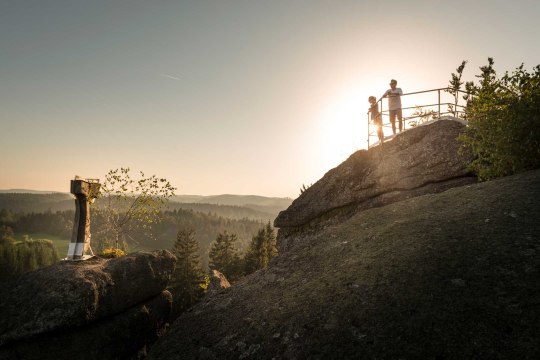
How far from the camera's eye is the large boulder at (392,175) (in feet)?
42.5

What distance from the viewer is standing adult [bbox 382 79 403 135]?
644 inches

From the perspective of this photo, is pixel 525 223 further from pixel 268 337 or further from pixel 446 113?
pixel 446 113

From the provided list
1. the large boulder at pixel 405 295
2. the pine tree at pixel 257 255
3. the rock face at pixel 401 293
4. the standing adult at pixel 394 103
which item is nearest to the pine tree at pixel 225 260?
the pine tree at pixel 257 255

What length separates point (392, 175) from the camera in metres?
14.1

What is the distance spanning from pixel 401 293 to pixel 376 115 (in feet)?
44.5

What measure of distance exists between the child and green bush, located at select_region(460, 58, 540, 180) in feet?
20.2

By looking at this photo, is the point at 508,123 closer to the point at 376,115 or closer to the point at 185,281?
the point at 376,115

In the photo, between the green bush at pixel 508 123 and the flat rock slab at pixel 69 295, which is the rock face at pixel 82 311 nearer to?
the flat rock slab at pixel 69 295

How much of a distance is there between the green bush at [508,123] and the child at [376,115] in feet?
20.2

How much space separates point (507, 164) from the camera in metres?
10.0

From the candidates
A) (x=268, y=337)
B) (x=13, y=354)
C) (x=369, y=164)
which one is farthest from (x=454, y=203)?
(x=13, y=354)

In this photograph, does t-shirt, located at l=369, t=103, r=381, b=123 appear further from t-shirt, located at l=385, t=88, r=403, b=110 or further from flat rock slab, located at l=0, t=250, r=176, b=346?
flat rock slab, located at l=0, t=250, r=176, b=346

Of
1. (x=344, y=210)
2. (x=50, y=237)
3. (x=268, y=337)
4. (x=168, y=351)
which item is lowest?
(x=50, y=237)

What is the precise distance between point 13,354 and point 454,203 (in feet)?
47.8
